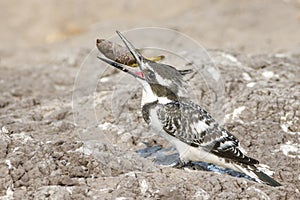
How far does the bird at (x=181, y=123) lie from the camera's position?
205 inches

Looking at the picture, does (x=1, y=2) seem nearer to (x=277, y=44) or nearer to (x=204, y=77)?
(x=277, y=44)

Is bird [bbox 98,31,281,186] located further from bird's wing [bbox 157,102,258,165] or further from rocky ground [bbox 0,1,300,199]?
rocky ground [bbox 0,1,300,199]

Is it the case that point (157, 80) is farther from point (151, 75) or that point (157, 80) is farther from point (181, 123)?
point (181, 123)

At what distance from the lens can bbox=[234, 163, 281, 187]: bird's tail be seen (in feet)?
16.5

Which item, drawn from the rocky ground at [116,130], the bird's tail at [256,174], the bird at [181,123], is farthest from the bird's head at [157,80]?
the bird's tail at [256,174]

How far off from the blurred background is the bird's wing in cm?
517

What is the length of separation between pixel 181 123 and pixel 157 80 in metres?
0.45

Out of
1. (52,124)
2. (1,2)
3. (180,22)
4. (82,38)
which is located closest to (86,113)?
(52,124)

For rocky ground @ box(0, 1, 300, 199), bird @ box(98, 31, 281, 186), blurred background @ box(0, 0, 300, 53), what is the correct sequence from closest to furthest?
rocky ground @ box(0, 1, 300, 199) < bird @ box(98, 31, 281, 186) < blurred background @ box(0, 0, 300, 53)

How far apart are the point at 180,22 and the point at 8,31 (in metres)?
4.02

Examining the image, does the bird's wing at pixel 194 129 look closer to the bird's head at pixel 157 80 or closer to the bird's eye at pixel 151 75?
the bird's head at pixel 157 80

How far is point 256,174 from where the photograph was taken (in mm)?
5074

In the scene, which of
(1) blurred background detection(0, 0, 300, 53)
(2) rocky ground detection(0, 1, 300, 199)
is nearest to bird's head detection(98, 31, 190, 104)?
(2) rocky ground detection(0, 1, 300, 199)

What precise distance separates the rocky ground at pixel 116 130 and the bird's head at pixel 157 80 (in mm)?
648
